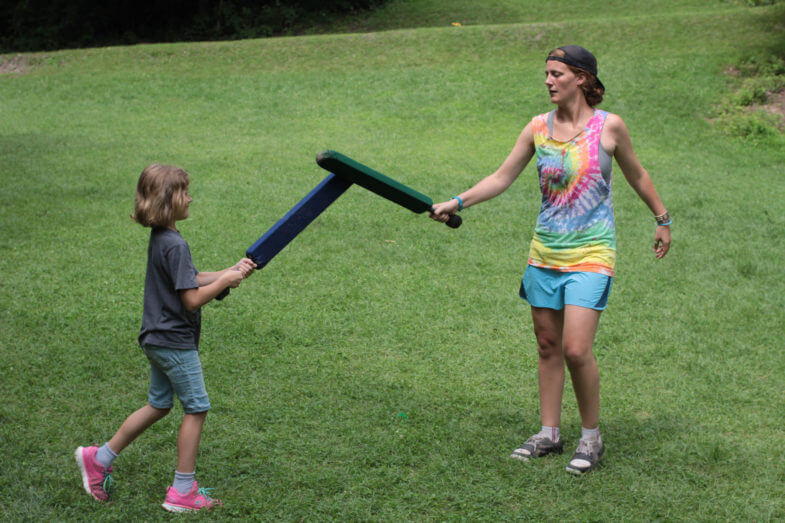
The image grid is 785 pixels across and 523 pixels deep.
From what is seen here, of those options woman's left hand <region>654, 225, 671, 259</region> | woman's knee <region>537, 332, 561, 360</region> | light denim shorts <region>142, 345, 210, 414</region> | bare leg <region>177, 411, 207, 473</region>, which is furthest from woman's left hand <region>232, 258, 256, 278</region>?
woman's left hand <region>654, 225, 671, 259</region>

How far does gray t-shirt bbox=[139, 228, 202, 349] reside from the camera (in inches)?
134

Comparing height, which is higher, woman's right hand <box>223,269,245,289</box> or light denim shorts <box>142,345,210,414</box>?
woman's right hand <box>223,269,245,289</box>

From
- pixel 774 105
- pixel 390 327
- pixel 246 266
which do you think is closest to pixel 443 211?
pixel 246 266

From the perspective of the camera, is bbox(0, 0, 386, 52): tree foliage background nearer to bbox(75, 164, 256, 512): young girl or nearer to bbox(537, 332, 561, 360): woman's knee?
Answer: bbox(537, 332, 561, 360): woman's knee

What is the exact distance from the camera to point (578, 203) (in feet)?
13.3

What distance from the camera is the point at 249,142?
13.9m

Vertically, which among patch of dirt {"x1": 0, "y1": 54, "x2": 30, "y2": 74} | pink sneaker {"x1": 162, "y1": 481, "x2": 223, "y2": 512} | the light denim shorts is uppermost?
patch of dirt {"x1": 0, "y1": 54, "x2": 30, "y2": 74}

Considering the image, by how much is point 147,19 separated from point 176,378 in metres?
31.6

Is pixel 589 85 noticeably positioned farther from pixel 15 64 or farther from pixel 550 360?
pixel 15 64

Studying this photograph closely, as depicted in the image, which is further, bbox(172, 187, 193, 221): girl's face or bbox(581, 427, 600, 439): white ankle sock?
bbox(581, 427, 600, 439): white ankle sock

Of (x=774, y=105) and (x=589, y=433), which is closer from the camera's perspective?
(x=589, y=433)

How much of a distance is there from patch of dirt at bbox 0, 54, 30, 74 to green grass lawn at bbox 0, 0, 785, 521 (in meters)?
5.31

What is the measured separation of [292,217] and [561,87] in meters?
1.55

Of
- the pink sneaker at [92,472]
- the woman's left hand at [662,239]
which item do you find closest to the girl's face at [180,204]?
the pink sneaker at [92,472]
